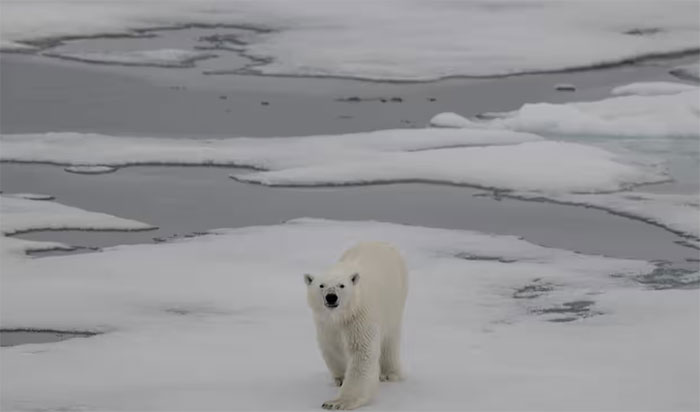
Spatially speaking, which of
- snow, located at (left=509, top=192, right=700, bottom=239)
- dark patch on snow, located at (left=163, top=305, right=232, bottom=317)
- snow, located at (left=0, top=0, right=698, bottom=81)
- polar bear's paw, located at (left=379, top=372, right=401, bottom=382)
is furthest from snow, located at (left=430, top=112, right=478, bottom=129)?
polar bear's paw, located at (left=379, top=372, right=401, bottom=382)

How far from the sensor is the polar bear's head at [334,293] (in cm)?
470

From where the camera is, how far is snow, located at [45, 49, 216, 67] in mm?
13617

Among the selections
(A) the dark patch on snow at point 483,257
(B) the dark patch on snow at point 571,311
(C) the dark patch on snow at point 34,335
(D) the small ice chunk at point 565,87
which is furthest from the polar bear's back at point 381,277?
(D) the small ice chunk at point 565,87

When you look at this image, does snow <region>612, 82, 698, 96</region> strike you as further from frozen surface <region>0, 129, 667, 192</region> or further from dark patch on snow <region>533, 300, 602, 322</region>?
dark patch on snow <region>533, 300, 602, 322</region>

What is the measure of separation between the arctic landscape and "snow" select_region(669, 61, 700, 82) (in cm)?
4

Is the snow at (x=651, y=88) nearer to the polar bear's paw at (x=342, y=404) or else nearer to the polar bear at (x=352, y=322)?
the polar bear at (x=352, y=322)

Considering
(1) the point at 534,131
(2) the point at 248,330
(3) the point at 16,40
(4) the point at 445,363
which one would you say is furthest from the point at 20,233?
(3) the point at 16,40

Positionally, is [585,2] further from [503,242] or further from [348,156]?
[503,242]

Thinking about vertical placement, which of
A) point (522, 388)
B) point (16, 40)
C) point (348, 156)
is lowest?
point (522, 388)

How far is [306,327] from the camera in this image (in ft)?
20.0

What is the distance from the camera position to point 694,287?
270 inches

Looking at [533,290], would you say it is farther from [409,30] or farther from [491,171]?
[409,30]

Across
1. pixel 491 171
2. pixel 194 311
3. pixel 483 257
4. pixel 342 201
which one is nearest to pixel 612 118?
pixel 491 171

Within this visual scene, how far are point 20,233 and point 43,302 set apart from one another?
5.07ft
